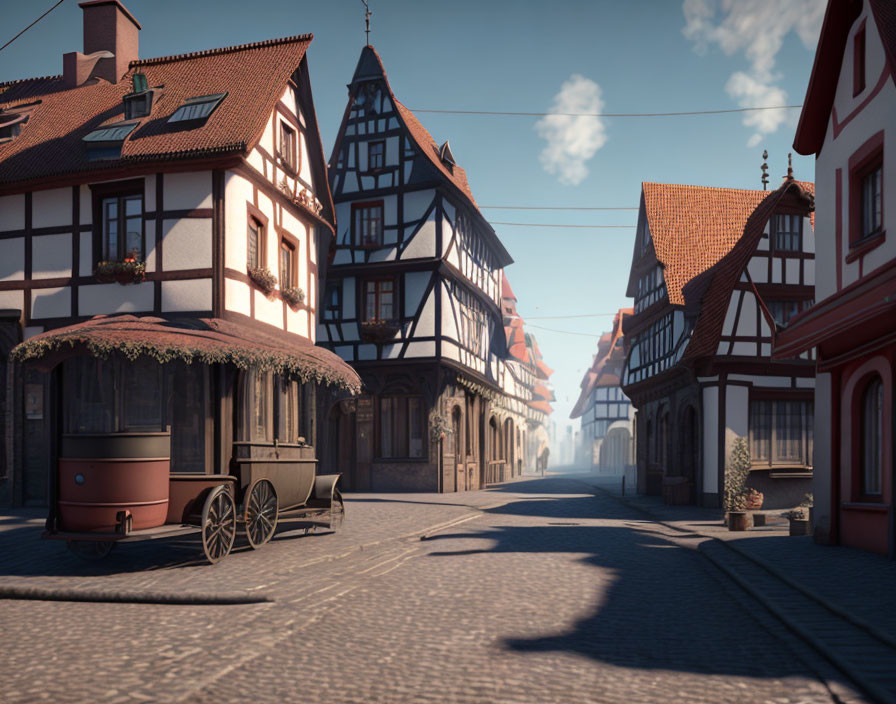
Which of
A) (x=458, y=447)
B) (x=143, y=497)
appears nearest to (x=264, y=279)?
(x=143, y=497)

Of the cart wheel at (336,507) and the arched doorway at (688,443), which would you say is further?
the arched doorway at (688,443)

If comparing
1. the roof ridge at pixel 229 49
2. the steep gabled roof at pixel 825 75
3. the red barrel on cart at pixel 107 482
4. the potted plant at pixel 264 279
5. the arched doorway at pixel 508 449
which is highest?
the roof ridge at pixel 229 49

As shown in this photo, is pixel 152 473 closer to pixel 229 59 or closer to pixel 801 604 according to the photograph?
pixel 801 604

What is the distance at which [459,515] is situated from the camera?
1875 cm

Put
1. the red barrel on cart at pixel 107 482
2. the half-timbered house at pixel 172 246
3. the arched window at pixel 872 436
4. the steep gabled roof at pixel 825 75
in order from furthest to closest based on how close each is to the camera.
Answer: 1. the half-timbered house at pixel 172 246
2. the steep gabled roof at pixel 825 75
3. the arched window at pixel 872 436
4. the red barrel on cart at pixel 107 482

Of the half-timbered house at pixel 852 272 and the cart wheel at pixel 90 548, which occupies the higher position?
the half-timbered house at pixel 852 272

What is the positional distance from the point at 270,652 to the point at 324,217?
17.3m

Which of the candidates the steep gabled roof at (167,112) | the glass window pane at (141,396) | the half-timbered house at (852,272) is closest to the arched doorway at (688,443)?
the half-timbered house at (852,272)

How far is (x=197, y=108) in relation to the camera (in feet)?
59.0

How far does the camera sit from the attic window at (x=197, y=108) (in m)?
17.7

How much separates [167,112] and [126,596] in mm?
12650

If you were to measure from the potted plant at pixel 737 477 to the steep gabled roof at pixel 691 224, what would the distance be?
538 cm

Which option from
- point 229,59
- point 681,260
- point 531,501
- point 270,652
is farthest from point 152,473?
point 681,260

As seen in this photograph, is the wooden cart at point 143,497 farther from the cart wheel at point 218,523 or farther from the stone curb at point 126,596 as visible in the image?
the stone curb at point 126,596
